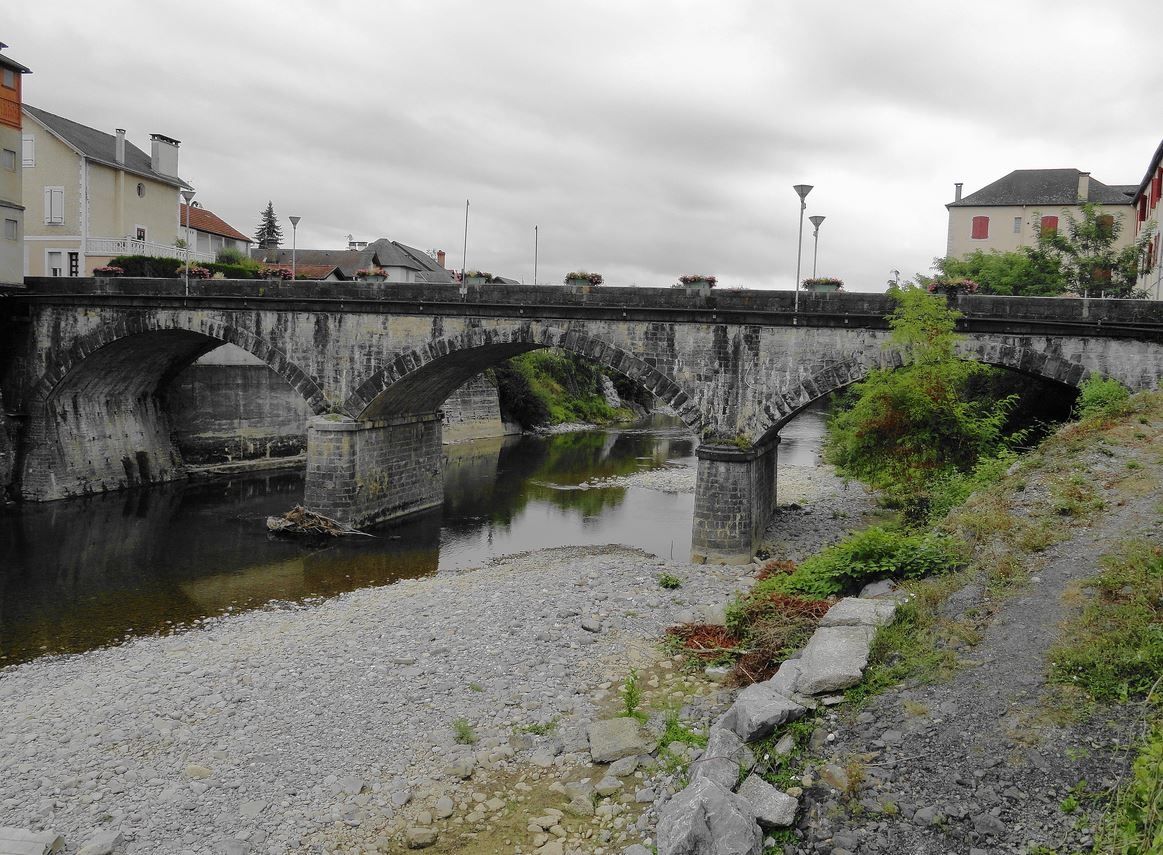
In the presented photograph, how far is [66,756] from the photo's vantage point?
34.3 feet

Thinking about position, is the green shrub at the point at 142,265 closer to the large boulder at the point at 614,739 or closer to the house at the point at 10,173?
the house at the point at 10,173

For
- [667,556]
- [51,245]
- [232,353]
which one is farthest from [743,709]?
[51,245]

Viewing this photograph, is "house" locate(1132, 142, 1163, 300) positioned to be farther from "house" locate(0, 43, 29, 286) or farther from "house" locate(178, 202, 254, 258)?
"house" locate(178, 202, 254, 258)

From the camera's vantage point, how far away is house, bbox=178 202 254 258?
4753 centimetres

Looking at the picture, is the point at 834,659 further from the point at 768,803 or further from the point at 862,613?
the point at 768,803

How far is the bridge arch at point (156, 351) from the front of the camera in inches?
999

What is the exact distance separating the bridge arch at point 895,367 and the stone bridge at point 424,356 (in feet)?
0.14

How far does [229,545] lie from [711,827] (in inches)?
821


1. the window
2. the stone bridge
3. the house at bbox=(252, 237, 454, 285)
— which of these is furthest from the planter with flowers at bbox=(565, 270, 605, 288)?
the house at bbox=(252, 237, 454, 285)

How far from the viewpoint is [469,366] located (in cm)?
2714

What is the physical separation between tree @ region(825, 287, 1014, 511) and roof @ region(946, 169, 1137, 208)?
121ft

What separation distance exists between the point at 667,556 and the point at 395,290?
Result: 10.7 meters

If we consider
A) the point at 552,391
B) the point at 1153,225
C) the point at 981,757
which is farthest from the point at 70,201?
the point at 1153,225

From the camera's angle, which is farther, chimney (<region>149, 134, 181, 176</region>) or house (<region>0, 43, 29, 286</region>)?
chimney (<region>149, 134, 181, 176</region>)
